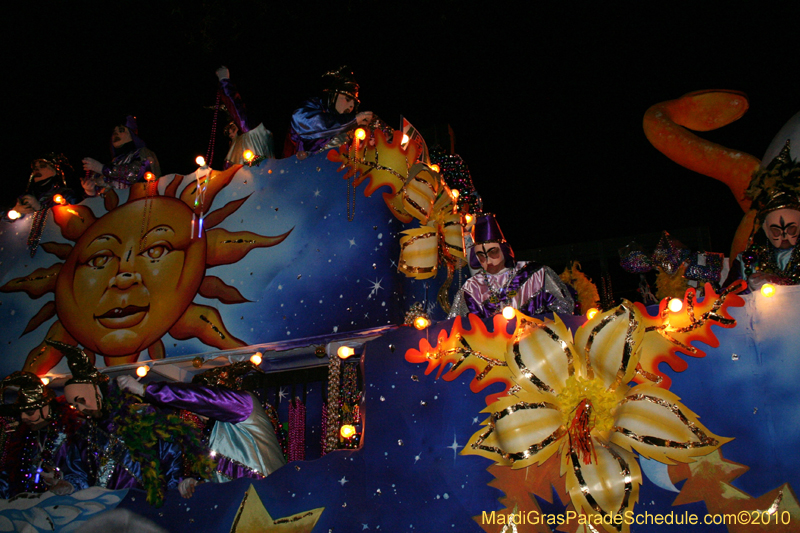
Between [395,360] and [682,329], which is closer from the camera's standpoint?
[682,329]

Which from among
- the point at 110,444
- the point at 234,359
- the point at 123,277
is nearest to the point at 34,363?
the point at 123,277

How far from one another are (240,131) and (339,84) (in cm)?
98

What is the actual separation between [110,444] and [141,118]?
3720mm

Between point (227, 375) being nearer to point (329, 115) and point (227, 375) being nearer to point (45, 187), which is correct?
point (329, 115)

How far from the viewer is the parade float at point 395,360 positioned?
8.57 ft

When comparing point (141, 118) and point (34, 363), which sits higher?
point (141, 118)

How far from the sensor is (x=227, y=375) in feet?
13.3

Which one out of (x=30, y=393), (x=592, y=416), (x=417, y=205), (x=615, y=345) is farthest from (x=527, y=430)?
(x=30, y=393)

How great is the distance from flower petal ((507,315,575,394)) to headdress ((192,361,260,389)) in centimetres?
200

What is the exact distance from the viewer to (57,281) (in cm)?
500

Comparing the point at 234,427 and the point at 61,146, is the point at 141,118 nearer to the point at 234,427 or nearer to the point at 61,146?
the point at 61,146

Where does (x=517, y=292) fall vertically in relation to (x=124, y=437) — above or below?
above

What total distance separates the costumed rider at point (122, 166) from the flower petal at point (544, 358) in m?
3.82

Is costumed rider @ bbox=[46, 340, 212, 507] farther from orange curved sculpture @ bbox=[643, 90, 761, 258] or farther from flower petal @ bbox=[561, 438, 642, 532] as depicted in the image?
orange curved sculpture @ bbox=[643, 90, 761, 258]
